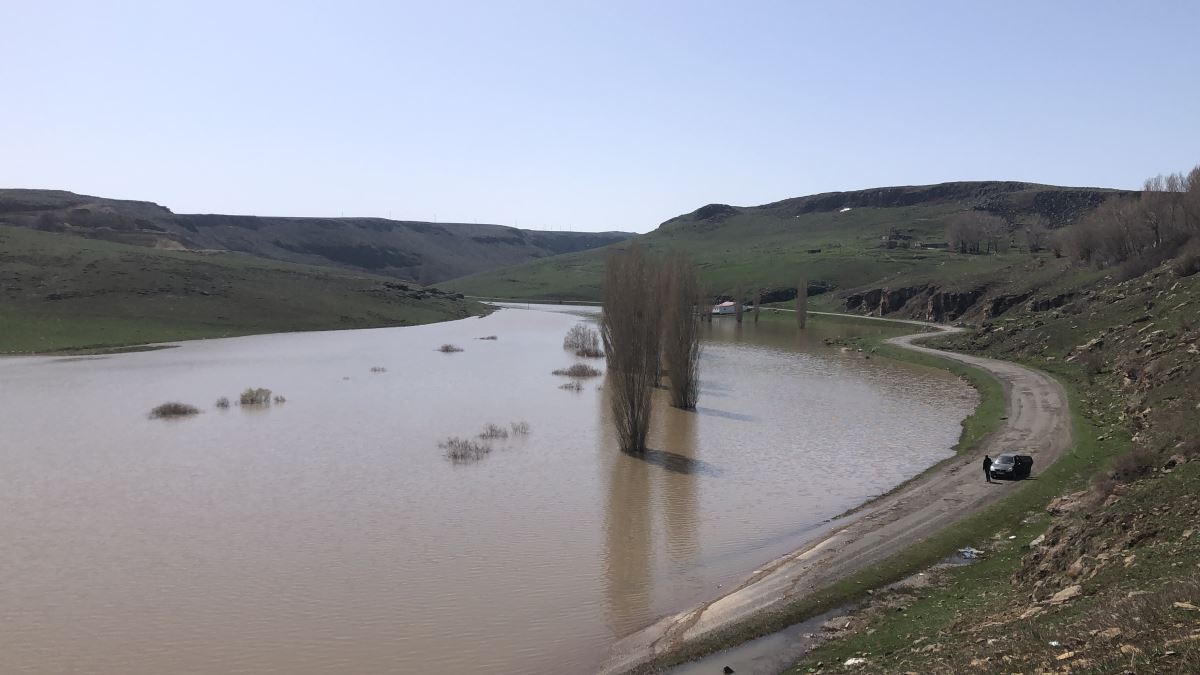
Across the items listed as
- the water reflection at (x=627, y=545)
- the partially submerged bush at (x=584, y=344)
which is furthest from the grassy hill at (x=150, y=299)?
the water reflection at (x=627, y=545)

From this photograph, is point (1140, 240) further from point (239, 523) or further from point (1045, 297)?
point (239, 523)

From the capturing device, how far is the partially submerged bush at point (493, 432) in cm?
4416

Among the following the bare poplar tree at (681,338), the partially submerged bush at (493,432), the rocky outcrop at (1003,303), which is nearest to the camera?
the partially submerged bush at (493,432)

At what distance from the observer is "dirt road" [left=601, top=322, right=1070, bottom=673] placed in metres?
20.6

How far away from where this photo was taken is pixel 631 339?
43.1 m

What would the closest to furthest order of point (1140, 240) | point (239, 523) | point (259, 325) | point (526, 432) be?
1. point (239, 523)
2. point (526, 432)
3. point (1140, 240)
4. point (259, 325)

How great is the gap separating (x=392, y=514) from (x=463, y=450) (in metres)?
9.53

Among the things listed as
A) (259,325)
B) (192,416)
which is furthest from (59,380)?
(259,325)

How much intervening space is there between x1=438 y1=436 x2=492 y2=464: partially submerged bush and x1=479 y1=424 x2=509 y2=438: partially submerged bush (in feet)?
4.93

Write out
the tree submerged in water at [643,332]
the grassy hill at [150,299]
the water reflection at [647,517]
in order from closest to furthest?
the water reflection at [647,517] → the tree submerged in water at [643,332] → the grassy hill at [150,299]

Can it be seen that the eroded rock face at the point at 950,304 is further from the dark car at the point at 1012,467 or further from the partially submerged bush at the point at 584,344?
the dark car at the point at 1012,467

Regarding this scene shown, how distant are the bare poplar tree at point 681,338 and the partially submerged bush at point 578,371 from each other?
17753mm

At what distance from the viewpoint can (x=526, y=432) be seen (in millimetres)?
46062

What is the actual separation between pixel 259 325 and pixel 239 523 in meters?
85.3
